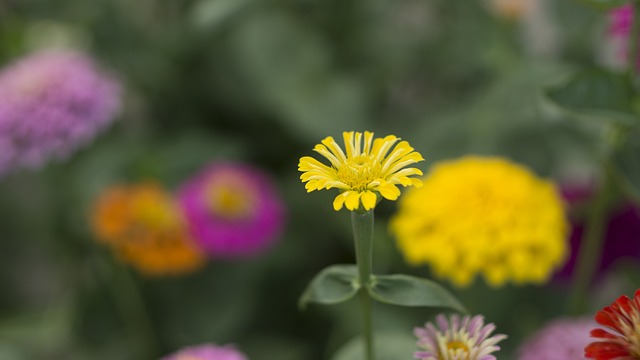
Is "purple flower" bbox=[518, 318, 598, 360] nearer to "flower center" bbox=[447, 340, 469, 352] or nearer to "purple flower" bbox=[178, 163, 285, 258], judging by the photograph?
"flower center" bbox=[447, 340, 469, 352]

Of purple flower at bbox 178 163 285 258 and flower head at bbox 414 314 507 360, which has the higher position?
purple flower at bbox 178 163 285 258

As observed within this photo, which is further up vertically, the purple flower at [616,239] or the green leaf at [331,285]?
the purple flower at [616,239]

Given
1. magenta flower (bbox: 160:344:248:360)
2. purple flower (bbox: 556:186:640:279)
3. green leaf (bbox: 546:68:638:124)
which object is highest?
purple flower (bbox: 556:186:640:279)

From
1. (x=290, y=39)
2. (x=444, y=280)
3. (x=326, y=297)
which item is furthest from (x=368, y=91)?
(x=326, y=297)

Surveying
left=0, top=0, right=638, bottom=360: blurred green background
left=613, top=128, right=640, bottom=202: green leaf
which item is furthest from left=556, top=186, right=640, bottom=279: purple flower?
left=613, top=128, right=640, bottom=202: green leaf

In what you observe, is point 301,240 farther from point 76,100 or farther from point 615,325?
point 615,325

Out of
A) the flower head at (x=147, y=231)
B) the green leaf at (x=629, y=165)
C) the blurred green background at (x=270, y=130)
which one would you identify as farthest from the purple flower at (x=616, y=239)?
the flower head at (x=147, y=231)

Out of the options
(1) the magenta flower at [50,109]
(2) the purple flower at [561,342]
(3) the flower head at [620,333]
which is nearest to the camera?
(3) the flower head at [620,333]

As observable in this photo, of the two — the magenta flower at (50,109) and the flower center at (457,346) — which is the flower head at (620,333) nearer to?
the flower center at (457,346)

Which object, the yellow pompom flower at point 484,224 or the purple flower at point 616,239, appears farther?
the purple flower at point 616,239
